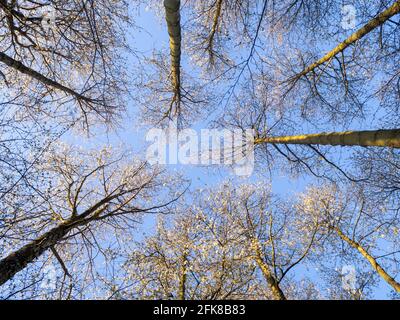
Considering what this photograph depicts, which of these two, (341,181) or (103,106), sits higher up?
(103,106)

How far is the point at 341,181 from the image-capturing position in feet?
20.2

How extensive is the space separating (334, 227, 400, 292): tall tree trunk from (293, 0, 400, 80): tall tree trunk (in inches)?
190

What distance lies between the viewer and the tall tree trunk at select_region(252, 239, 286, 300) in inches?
236

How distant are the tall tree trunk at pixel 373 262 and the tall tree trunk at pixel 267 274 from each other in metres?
2.26

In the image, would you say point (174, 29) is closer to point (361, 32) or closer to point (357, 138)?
point (361, 32)

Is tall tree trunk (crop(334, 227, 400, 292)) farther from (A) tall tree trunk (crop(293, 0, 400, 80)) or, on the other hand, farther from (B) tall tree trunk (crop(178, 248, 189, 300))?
(A) tall tree trunk (crop(293, 0, 400, 80))

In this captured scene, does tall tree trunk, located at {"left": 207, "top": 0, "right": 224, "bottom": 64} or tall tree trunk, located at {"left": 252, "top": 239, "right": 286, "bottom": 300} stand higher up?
tall tree trunk, located at {"left": 207, "top": 0, "right": 224, "bottom": 64}

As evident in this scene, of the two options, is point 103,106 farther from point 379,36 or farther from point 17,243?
point 379,36

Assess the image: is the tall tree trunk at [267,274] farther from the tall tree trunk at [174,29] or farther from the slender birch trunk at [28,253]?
the tall tree trunk at [174,29]

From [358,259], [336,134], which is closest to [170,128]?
[336,134]

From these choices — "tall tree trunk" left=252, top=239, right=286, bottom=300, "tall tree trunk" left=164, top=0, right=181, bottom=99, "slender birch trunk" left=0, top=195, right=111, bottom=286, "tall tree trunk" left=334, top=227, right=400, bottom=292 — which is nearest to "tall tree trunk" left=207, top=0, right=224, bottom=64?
"tall tree trunk" left=164, top=0, right=181, bottom=99

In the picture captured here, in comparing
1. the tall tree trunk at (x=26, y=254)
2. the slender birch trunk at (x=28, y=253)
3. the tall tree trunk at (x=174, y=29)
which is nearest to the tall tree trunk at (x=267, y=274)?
the slender birch trunk at (x=28, y=253)

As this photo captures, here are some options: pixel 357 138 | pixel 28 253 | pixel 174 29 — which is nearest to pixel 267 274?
pixel 357 138

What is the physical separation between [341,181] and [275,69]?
307 cm
